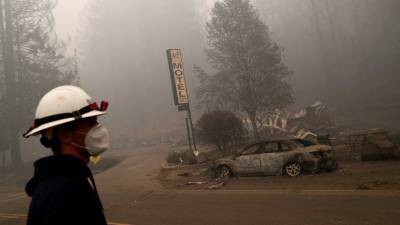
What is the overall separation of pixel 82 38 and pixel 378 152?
58682mm

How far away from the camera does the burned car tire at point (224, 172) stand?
13.9m

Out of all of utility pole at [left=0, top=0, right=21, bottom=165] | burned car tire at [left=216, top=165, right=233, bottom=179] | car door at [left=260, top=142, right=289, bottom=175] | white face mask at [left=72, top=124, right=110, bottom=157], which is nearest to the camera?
white face mask at [left=72, top=124, right=110, bottom=157]

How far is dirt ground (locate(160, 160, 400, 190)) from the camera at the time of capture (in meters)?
9.76

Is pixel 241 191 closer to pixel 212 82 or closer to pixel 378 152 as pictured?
pixel 378 152

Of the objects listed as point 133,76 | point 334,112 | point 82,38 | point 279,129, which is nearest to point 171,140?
point 279,129

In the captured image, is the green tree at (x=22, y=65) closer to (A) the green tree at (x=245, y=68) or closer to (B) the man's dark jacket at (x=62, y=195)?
(A) the green tree at (x=245, y=68)

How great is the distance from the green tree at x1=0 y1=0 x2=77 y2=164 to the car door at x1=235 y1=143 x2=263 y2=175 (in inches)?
894

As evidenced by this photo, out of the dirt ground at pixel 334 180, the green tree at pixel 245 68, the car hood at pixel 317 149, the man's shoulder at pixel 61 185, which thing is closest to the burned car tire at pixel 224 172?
the dirt ground at pixel 334 180

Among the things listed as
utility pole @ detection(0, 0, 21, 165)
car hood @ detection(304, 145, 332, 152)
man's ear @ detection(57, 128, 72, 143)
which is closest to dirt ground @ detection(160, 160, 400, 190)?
car hood @ detection(304, 145, 332, 152)

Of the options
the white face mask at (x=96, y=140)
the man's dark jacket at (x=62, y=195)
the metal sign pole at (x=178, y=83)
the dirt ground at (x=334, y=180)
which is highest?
the metal sign pole at (x=178, y=83)

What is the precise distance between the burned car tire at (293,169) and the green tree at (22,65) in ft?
81.1

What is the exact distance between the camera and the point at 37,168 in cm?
195

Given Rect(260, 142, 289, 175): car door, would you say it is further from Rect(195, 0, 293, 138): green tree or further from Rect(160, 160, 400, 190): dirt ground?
Rect(195, 0, 293, 138): green tree

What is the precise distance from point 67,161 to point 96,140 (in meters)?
0.35
